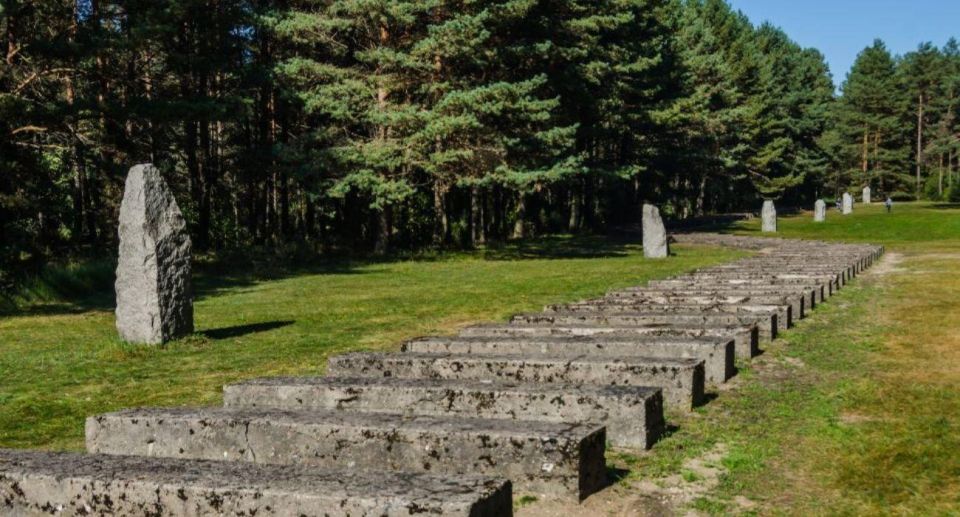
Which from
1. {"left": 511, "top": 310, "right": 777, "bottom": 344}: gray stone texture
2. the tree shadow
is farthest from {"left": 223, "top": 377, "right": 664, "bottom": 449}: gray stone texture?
the tree shadow

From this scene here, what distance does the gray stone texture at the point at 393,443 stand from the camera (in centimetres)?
447

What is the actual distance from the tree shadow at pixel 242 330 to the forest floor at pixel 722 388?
0.07 m

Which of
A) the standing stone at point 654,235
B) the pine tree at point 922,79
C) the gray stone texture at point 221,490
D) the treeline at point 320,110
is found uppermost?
the pine tree at point 922,79

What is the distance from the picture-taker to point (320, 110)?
3086cm

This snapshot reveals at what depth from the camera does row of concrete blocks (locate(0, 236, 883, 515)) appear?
3.58 m

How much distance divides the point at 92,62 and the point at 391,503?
28.3m

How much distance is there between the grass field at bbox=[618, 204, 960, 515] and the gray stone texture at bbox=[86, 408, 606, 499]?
60cm

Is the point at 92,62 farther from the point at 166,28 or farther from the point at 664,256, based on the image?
the point at 664,256

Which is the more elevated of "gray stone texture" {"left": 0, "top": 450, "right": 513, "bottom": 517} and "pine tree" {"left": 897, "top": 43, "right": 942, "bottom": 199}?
"pine tree" {"left": 897, "top": 43, "right": 942, "bottom": 199}

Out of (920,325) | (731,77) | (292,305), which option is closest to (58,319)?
(292,305)

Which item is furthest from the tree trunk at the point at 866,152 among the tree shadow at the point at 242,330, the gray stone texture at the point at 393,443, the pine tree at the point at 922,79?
the gray stone texture at the point at 393,443

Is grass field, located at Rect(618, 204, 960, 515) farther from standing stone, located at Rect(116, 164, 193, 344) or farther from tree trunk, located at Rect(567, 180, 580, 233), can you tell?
tree trunk, located at Rect(567, 180, 580, 233)

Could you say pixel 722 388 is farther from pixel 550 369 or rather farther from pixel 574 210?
pixel 574 210

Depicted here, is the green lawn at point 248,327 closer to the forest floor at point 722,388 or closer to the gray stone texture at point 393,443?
A: the forest floor at point 722,388
